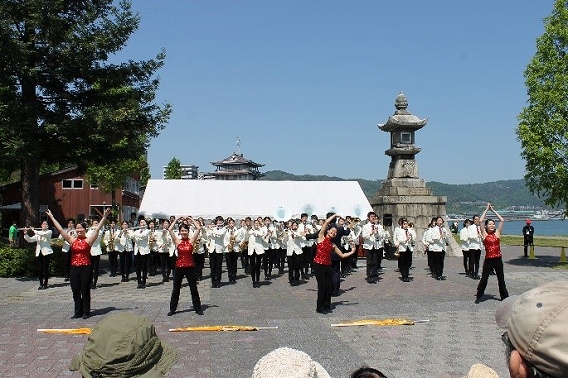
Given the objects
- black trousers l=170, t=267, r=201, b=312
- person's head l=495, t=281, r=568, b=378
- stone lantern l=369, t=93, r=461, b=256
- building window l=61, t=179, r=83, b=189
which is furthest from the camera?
building window l=61, t=179, r=83, b=189

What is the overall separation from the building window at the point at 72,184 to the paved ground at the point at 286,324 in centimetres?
3158

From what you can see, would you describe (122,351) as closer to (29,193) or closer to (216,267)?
(216,267)

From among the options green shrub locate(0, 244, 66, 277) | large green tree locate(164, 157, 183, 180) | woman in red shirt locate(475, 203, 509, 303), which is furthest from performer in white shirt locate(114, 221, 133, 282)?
large green tree locate(164, 157, 183, 180)

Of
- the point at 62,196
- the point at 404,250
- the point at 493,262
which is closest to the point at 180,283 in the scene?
the point at 493,262

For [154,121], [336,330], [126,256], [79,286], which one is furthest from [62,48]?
[336,330]

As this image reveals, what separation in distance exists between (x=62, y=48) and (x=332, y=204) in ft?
44.6

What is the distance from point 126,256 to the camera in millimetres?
16531

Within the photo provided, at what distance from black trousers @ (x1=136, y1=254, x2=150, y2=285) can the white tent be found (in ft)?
27.3

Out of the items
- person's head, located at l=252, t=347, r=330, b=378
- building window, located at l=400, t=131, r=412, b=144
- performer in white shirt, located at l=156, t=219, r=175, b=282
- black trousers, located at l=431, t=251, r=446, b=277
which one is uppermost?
building window, located at l=400, t=131, r=412, b=144

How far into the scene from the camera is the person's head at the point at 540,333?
5.11ft

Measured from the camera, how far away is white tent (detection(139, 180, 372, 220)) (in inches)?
949

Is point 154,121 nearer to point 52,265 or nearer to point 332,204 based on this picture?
point 52,265

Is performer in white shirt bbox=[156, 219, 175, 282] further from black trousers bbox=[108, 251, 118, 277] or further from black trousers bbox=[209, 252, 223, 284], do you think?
black trousers bbox=[108, 251, 118, 277]

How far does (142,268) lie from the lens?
15.1 meters
